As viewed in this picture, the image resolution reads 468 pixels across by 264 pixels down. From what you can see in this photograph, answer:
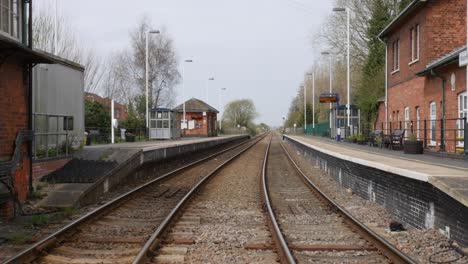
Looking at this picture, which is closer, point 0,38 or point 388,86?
point 0,38

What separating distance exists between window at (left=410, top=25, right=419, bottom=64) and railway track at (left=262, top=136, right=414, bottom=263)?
14278 millimetres

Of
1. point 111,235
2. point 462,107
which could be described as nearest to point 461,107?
A: point 462,107

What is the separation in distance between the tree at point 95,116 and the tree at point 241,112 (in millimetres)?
81874

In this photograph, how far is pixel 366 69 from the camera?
4281cm

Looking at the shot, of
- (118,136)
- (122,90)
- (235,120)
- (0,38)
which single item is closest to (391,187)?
(0,38)

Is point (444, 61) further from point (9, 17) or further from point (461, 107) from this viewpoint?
point (9, 17)

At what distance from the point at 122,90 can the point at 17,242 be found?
5441 cm

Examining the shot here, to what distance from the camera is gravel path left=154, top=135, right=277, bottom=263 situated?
23.0 feet

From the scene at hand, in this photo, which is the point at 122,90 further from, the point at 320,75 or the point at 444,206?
the point at 444,206

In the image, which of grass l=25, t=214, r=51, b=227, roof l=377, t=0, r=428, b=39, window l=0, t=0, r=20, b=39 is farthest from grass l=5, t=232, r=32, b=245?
roof l=377, t=0, r=428, b=39

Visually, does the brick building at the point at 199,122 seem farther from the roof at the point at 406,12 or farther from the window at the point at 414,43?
the window at the point at 414,43

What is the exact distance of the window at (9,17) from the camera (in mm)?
10750

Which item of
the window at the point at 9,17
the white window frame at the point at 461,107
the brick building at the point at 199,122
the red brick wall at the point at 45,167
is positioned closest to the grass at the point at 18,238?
the red brick wall at the point at 45,167

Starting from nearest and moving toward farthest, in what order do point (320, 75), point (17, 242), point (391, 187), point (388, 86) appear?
point (17, 242) → point (391, 187) → point (388, 86) → point (320, 75)
